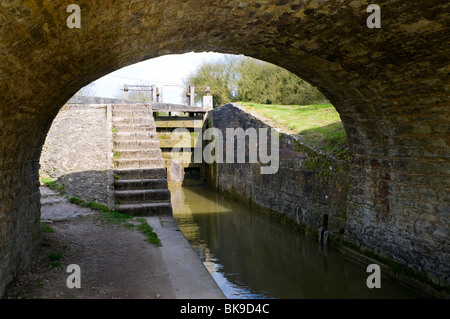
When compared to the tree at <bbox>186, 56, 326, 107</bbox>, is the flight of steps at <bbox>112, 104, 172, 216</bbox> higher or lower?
lower

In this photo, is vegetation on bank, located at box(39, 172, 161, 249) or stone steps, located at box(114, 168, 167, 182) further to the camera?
stone steps, located at box(114, 168, 167, 182)

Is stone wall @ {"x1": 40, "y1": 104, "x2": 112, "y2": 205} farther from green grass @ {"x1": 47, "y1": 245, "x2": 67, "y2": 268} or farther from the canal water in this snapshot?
green grass @ {"x1": 47, "y1": 245, "x2": 67, "y2": 268}

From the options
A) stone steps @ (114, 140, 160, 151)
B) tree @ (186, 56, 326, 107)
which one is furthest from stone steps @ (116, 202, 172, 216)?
tree @ (186, 56, 326, 107)

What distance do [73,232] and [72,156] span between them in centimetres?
450

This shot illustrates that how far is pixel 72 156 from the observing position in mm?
9984

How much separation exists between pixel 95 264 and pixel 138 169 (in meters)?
4.40

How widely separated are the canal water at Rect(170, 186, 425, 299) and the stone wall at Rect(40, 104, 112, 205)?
7.49ft

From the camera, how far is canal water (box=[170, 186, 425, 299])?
5238 mm

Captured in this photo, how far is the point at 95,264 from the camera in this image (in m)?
4.66

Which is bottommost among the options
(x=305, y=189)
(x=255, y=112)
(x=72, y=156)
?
(x=305, y=189)

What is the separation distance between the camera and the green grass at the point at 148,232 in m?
5.74

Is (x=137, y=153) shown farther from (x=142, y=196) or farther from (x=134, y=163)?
(x=142, y=196)
